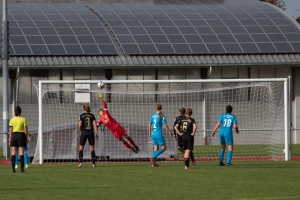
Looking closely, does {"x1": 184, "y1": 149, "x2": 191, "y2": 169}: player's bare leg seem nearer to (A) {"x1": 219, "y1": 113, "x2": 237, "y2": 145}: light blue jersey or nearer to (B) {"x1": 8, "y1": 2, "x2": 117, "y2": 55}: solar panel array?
(A) {"x1": 219, "y1": 113, "x2": 237, "y2": 145}: light blue jersey

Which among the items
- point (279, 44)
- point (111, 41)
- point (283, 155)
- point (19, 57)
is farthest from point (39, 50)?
point (283, 155)

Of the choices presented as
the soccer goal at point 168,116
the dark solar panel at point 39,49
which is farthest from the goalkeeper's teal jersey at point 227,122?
the dark solar panel at point 39,49

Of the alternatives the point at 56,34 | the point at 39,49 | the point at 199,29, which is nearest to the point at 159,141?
the point at 39,49

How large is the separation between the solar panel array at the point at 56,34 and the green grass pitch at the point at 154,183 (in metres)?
16.7

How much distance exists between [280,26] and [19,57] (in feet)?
44.4

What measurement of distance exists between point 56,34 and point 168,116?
7937 mm

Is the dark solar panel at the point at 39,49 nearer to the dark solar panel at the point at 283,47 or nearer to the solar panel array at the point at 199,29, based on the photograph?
the solar panel array at the point at 199,29

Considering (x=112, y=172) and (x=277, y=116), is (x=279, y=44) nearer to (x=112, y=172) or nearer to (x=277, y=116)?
(x=277, y=116)

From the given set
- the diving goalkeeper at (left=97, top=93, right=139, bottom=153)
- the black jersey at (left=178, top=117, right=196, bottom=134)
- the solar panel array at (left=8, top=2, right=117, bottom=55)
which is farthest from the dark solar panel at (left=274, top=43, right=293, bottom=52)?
the black jersey at (left=178, top=117, right=196, bottom=134)

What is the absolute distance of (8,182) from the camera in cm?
1891

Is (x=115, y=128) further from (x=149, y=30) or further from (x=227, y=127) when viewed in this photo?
(x=149, y=30)

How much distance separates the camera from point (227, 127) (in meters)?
24.8

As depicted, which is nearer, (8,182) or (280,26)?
(8,182)

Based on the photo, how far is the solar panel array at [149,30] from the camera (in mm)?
40812
